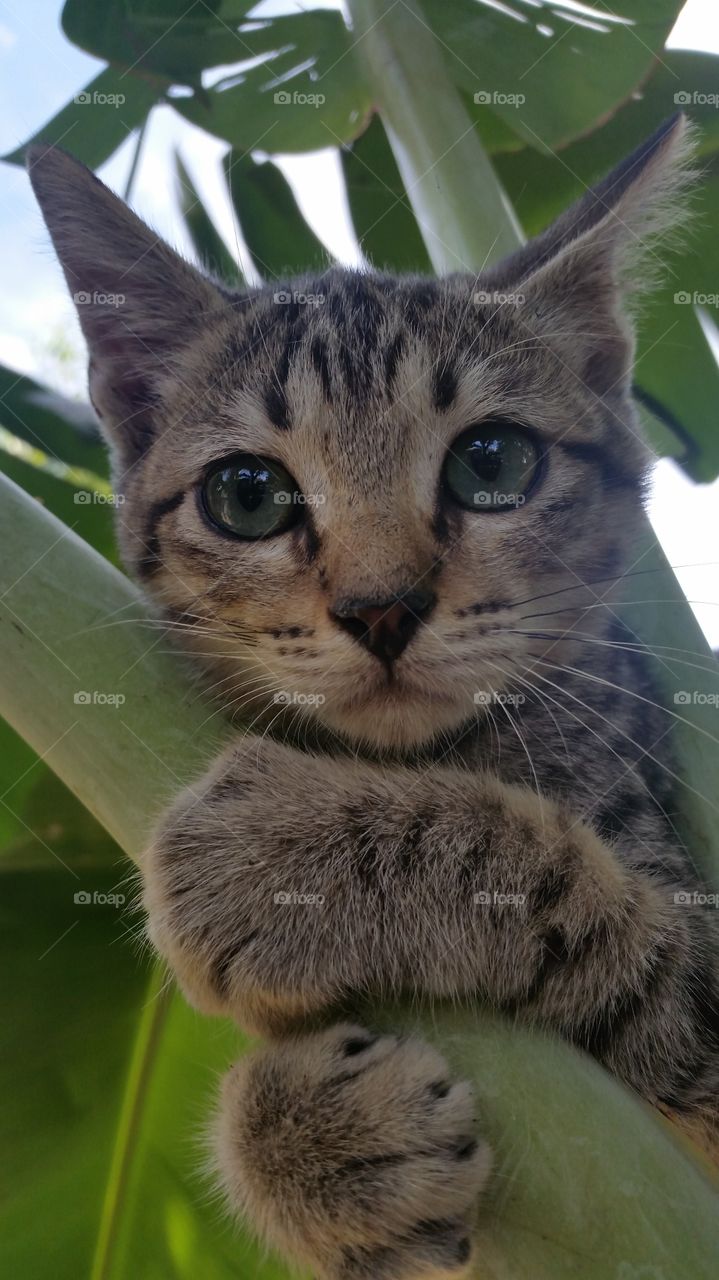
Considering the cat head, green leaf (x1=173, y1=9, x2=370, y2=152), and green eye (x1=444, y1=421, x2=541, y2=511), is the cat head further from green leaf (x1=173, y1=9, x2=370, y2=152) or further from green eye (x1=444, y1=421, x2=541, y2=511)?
green leaf (x1=173, y1=9, x2=370, y2=152)

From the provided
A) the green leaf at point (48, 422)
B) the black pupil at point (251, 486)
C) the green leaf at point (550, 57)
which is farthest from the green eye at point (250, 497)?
the green leaf at point (550, 57)

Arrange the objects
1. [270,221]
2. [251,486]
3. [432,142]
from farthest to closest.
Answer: [270,221] → [432,142] → [251,486]

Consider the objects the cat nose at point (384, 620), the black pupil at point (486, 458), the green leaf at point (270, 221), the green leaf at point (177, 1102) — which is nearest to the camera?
the green leaf at point (177, 1102)

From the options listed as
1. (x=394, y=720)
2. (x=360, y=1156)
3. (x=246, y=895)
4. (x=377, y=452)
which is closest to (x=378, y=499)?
(x=377, y=452)

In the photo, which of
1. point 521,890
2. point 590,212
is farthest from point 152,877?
point 590,212

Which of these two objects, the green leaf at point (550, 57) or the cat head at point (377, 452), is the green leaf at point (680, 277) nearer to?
the green leaf at point (550, 57)

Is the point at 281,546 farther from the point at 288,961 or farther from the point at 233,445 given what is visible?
the point at 288,961

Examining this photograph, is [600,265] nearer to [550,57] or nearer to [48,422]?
[550,57]
